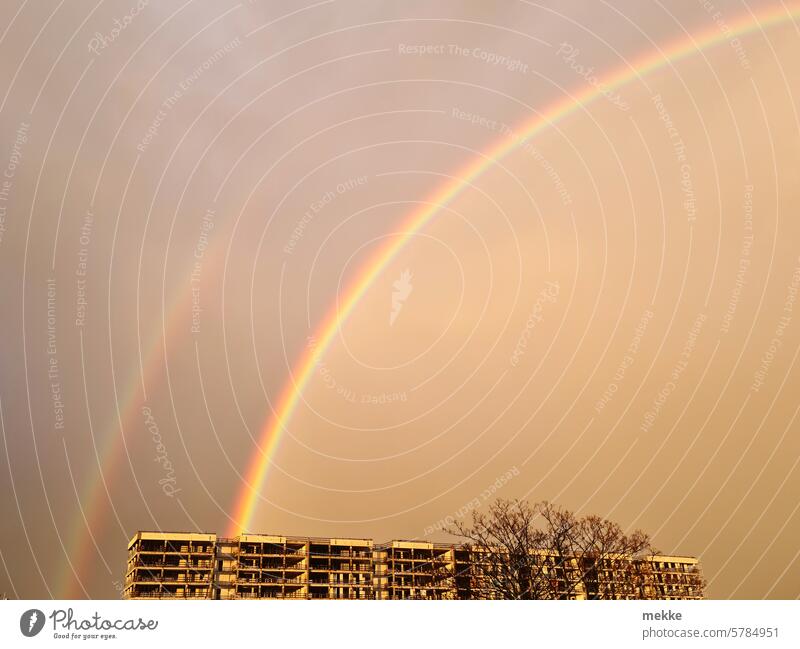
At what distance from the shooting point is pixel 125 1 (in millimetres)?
41469

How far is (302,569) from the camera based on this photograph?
114812mm
